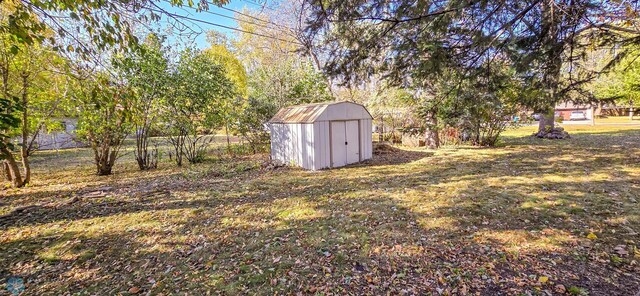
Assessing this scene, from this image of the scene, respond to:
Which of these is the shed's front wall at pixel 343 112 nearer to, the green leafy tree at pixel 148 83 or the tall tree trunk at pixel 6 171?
the green leafy tree at pixel 148 83

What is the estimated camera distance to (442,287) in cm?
234

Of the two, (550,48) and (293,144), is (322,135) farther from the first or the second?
(550,48)

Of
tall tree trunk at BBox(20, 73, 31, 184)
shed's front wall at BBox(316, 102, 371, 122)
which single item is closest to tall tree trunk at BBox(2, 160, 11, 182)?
tall tree trunk at BBox(20, 73, 31, 184)

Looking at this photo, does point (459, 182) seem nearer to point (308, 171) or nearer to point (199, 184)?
point (308, 171)

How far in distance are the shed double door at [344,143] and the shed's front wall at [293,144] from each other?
721 mm

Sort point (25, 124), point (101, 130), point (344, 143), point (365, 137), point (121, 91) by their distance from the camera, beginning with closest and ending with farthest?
point (121, 91)
point (25, 124)
point (101, 130)
point (344, 143)
point (365, 137)

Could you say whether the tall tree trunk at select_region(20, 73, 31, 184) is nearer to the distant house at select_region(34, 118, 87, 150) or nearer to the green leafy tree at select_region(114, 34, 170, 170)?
the distant house at select_region(34, 118, 87, 150)

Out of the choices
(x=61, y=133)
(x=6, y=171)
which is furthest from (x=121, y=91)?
(x=61, y=133)

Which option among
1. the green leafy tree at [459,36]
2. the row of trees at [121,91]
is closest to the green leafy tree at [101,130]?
the row of trees at [121,91]

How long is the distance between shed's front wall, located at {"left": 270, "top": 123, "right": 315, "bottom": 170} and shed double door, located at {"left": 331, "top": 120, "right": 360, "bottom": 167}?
28.4 inches

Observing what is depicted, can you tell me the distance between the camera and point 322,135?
7.63 meters

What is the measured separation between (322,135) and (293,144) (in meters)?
1.04

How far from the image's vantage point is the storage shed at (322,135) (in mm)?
7572

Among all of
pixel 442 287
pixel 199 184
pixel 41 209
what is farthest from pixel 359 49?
pixel 41 209
